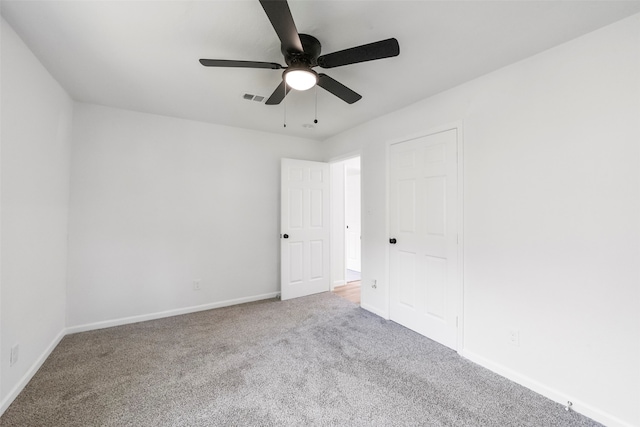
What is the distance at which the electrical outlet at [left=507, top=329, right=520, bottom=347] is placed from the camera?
206 cm

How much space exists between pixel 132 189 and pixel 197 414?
256 cm

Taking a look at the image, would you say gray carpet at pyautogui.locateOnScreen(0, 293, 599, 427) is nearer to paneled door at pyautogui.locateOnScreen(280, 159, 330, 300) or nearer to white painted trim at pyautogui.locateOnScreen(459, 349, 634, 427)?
white painted trim at pyautogui.locateOnScreen(459, 349, 634, 427)

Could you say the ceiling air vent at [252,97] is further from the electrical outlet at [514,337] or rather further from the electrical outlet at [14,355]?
the electrical outlet at [514,337]

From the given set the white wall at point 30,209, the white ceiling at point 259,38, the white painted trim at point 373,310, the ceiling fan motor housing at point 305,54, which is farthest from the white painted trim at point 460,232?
the white wall at point 30,209

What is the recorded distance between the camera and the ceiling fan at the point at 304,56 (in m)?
1.37

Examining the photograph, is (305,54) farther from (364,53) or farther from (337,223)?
(337,223)

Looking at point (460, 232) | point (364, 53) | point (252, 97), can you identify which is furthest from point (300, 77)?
point (460, 232)

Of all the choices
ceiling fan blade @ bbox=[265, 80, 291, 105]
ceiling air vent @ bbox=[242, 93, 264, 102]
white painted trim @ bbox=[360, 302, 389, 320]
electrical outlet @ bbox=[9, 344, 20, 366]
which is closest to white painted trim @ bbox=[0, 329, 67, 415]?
electrical outlet @ bbox=[9, 344, 20, 366]

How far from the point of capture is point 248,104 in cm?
292

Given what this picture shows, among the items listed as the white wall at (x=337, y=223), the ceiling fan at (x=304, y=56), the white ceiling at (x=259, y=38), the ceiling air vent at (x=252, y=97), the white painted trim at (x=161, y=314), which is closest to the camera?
the ceiling fan at (x=304, y=56)

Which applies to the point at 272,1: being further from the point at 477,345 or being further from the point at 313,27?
the point at 477,345

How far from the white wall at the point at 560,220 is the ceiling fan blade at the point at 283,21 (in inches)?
68.4

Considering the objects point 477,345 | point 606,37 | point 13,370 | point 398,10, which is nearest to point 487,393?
point 477,345

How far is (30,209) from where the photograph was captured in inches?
80.5
